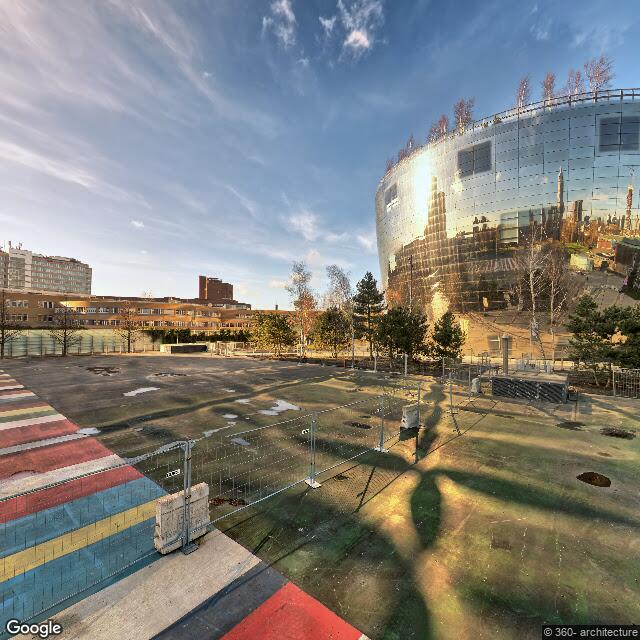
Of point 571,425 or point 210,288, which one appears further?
point 210,288

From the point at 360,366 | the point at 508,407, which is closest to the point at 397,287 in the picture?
the point at 360,366

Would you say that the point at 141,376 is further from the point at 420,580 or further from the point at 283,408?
the point at 420,580

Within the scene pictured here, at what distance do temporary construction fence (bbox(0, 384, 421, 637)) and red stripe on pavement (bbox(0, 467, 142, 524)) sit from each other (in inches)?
0.7

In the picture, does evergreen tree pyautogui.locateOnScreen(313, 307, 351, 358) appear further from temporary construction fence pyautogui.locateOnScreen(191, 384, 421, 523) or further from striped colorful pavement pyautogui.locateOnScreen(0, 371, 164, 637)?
striped colorful pavement pyautogui.locateOnScreen(0, 371, 164, 637)

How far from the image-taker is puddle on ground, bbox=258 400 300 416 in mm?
12985

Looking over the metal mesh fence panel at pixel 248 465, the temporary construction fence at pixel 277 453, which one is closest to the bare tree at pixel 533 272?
the temporary construction fence at pixel 277 453

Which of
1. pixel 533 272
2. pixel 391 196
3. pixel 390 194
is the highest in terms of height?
pixel 390 194

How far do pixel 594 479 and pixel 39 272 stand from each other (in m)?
228

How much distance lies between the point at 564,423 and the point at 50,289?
739 feet

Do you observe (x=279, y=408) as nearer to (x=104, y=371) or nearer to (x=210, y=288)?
(x=104, y=371)

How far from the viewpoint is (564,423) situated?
12.3m

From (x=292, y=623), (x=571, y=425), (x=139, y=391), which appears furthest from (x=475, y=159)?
(x=292, y=623)

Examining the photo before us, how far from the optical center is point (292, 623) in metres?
3.62

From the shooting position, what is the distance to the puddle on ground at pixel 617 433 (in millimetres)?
10836
